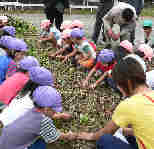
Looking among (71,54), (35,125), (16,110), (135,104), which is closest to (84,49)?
(71,54)

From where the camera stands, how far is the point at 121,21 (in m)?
4.43

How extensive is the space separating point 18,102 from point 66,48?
2.57m

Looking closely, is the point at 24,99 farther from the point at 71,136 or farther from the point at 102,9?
the point at 102,9

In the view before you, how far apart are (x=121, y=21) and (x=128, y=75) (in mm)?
2776

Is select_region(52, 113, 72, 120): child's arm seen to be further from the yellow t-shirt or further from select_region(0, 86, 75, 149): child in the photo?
the yellow t-shirt

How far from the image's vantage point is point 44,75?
2674 millimetres

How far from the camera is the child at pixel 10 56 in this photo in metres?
3.04

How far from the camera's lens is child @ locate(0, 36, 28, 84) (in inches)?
120

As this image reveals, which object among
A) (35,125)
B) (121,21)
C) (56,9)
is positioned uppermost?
(56,9)

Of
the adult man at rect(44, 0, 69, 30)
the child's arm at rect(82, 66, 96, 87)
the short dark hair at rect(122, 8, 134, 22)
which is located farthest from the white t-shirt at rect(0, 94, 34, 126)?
the adult man at rect(44, 0, 69, 30)

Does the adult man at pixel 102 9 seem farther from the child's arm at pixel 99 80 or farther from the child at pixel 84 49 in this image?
the child's arm at pixel 99 80

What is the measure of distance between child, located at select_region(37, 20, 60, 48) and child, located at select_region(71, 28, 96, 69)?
121 cm

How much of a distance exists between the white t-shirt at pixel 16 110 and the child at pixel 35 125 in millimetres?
295

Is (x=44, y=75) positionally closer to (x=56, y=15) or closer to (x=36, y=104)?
(x=36, y=104)
